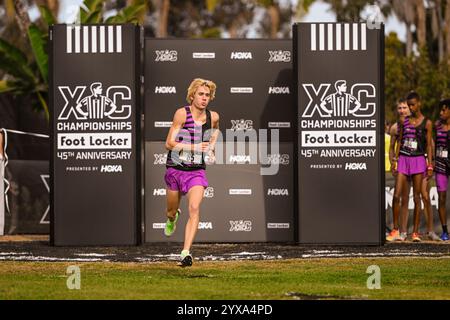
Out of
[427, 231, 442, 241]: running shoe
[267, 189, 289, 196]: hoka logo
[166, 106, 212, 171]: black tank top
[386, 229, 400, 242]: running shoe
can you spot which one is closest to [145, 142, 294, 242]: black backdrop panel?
[267, 189, 289, 196]: hoka logo

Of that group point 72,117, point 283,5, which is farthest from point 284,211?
point 283,5

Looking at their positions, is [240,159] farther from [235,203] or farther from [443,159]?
[443,159]

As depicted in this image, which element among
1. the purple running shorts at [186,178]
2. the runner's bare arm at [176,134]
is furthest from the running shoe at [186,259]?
the runner's bare arm at [176,134]

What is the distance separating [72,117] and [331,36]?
406 centimetres

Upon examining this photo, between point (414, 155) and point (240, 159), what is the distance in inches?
110

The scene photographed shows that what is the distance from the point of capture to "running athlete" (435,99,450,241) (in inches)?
746

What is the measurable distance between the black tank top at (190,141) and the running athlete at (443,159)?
20.5 feet

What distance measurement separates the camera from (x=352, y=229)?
1741 centimetres

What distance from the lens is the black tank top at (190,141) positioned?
546 inches

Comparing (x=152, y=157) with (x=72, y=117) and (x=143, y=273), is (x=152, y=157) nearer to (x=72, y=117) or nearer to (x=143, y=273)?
(x=72, y=117)

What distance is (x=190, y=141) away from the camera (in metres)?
13.9

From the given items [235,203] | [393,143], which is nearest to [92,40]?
[235,203]
